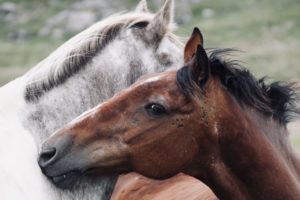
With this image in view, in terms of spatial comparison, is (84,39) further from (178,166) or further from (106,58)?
(178,166)

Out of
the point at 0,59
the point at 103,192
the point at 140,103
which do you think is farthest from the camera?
the point at 0,59

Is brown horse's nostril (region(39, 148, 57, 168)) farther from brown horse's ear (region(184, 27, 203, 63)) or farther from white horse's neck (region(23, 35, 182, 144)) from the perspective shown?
brown horse's ear (region(184, 27, 203, 63))

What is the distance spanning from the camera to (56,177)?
184 inches

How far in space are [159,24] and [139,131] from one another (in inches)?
39.4

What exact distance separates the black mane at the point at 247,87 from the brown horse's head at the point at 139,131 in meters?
0.08

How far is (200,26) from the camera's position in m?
32.9

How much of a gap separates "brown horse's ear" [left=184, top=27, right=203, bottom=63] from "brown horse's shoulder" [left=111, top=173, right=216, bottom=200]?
1.32 metres

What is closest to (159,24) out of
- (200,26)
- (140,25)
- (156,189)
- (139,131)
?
(140,25)

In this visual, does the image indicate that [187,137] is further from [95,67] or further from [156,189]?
[156,189]

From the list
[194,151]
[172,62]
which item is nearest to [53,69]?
[172,62]

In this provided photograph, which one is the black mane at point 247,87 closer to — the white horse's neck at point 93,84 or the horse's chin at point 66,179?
the white horse's neck at point 93,84

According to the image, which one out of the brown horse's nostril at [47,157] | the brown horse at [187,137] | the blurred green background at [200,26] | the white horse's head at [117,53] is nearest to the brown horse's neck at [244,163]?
the brown horse at [187,137]

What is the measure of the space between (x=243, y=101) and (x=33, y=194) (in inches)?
54.9

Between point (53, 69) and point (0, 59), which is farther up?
point (0, 59)
